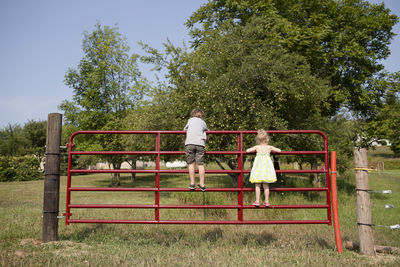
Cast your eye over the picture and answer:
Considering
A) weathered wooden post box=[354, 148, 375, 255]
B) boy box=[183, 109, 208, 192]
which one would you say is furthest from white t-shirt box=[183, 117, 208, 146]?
weathered wooden post box=[354, 148, 375, 255]

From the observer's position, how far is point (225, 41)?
1373 centimetres

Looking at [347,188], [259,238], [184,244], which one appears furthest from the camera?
[347,188]

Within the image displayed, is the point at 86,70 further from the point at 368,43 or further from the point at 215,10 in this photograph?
the point at 368,43

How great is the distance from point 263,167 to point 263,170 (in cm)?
6

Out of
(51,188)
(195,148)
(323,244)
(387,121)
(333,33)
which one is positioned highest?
(333,33)

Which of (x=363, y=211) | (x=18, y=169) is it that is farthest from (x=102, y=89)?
→ (x=363, y=211)

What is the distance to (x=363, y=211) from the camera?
528 centimetres

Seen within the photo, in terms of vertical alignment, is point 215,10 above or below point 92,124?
above

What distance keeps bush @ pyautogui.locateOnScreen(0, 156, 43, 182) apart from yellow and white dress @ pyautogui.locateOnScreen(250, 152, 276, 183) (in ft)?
91.6

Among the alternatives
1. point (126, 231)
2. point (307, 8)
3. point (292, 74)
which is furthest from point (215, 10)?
point (126, 231)

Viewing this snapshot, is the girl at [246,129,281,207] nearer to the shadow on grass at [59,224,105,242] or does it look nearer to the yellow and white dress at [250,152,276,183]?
the yellow and white dress at [250,152,276,183]

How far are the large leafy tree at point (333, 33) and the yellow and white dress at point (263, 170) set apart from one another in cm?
1066

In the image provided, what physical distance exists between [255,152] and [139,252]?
9.13 feet

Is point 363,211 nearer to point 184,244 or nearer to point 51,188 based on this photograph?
point 184,244
